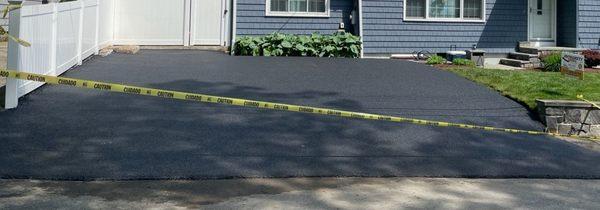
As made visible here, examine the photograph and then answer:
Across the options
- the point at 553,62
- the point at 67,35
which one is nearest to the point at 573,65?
the point at 553,62

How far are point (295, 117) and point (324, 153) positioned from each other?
1481 millimetres

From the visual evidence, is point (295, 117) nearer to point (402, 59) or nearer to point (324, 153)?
point (324, 153)

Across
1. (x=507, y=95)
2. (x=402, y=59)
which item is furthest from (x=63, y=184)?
(x=402, y=59)

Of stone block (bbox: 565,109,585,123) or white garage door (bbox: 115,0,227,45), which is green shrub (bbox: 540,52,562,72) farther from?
white garage door (bbox: 115,0,227,45)

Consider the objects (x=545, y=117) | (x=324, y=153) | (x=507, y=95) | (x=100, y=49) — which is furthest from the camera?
(x=100, y=49)

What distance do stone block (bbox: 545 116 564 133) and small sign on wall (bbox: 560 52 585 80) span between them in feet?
6.00

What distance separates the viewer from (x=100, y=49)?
44.9 ft

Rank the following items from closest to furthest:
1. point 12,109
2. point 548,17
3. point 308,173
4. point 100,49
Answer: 1. point 308,173
2. point 12,109
3. point 100,49
4. point 548,17

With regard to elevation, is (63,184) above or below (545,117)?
below

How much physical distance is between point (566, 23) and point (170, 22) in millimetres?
12035

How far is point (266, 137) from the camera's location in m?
7.19

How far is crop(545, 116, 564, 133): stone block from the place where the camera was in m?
8.88

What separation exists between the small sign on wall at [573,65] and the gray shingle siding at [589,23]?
713cm

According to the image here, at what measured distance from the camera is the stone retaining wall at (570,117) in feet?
29.3
